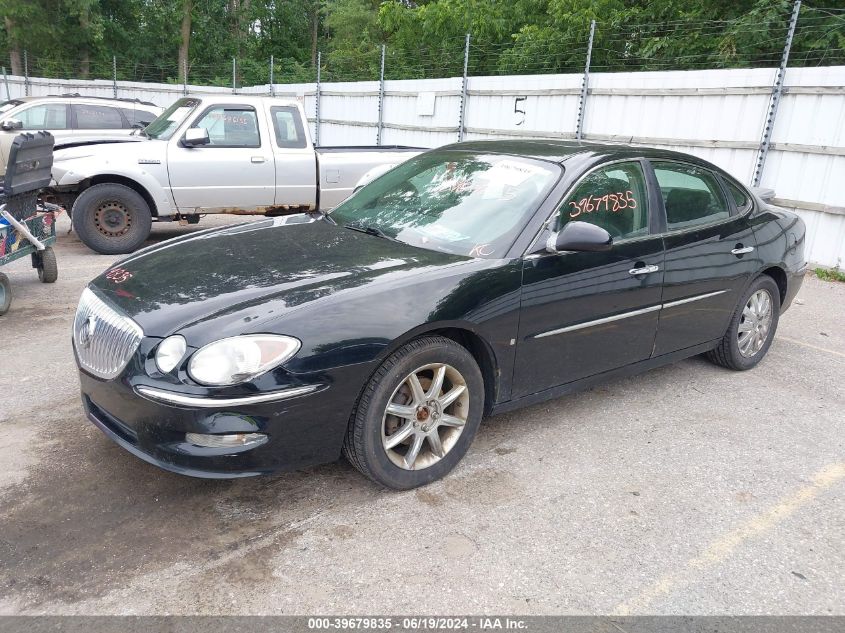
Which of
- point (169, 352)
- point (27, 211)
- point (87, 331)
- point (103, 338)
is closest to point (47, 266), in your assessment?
point (27, 211)

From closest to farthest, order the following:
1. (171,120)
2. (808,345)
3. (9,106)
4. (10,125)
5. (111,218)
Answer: (808,345)
(111,218)
(171,120)
(10,125)
(9,106)

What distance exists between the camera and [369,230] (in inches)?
156

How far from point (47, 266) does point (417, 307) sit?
5032 mm

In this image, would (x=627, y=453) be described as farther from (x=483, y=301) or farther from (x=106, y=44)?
(x=106, y=44)

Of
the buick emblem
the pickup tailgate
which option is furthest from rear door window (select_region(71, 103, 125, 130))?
the buick emblem

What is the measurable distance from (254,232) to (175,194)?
470 cm

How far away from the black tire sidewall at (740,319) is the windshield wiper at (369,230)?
2.62 metres

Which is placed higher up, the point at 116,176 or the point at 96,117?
the point at 96,117

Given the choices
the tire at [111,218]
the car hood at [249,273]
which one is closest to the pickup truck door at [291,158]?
the tire at [111,218]

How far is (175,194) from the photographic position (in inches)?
323

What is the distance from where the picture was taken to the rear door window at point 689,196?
4238 millimetres

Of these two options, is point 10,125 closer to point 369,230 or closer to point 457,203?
point 369,230

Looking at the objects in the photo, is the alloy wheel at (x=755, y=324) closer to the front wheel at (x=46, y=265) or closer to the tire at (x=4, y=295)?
the tire at (x=4, y=295)

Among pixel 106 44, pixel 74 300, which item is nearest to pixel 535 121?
pixel 74 300
